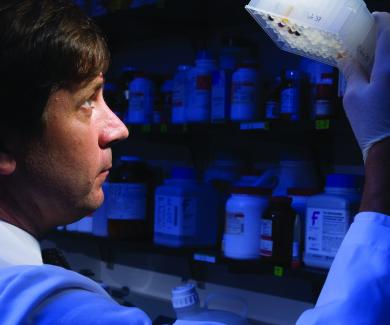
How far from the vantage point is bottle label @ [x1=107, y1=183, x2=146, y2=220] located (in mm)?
2057

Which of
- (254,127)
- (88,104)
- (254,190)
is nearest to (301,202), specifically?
(254,190)

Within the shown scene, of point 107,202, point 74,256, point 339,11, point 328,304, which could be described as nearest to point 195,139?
point 107,202

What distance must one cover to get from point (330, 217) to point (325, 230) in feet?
0.12

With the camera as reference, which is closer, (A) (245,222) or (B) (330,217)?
(B) (330,217)

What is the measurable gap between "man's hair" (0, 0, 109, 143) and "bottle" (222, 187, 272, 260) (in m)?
0.99

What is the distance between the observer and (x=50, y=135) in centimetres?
76

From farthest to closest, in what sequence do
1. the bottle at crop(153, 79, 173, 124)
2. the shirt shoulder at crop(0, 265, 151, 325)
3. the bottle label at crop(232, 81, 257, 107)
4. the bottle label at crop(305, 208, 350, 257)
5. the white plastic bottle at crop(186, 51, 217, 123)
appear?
1. the bottle at crop(153, 79, 173, 124)
2. the white plastic bottle at crop(186, 51, 217, 123)
3. the bottle label at crop(232, 81, 257, 107)
4. the bottle label at crop(305, 208, 350, 257)
5. the shirt shoulder at crop(0, 265, 151, 325)

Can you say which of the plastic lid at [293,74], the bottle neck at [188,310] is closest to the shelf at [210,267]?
the bottle neck at [188,310]

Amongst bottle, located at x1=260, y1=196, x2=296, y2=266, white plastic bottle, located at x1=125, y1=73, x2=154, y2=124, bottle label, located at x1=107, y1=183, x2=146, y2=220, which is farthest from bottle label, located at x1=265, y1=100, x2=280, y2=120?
bottle label, located at x1=107, y1=183, x2=146, y2=220

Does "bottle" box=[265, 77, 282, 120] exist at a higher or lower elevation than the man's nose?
higher

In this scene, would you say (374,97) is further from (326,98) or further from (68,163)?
(326,98)

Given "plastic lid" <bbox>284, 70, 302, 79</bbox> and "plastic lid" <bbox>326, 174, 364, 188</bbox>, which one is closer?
"plastic lid" <bbox>326, 174, 364, 188</bbox>

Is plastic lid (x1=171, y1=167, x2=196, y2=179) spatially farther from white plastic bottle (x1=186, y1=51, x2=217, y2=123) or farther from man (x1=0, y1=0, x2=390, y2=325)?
man (x1=0, y1=0, x2=390, y2=325)

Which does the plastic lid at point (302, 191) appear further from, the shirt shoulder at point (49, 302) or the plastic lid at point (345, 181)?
the shirt shoulder at point (49, 302)
